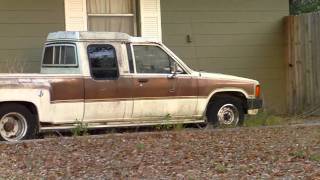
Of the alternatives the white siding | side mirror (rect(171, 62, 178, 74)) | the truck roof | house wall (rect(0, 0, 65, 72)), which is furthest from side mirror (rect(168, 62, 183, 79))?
house wall (rect(0, 0, 65, 72))

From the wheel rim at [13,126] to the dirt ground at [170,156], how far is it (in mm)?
552

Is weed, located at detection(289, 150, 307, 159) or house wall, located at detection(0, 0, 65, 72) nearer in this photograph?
weed, located at detection(289, 150, 307, 159)

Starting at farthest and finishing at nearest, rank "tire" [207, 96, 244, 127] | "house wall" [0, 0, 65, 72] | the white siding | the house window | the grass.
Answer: the house window → the white siding → "house wall" [0, 0, 65, 72] → the grass → "tire" [207, 96, 244, 127]

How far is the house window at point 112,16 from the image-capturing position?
14.6 metres

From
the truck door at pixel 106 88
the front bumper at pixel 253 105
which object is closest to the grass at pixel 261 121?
the front bumper at pixel 253 105

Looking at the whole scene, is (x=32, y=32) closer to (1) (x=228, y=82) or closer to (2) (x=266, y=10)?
(1) (x=228, y=82)

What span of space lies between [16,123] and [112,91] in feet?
5.55

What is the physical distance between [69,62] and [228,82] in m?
2.97

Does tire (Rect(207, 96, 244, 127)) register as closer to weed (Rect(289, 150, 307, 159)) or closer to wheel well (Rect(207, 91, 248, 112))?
wheel well (Rect(207, 91, 248, 112))

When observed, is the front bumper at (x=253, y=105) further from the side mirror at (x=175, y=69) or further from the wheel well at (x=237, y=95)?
the side mirror at (x=175, y=69)

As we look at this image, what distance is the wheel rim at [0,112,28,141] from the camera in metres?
10.7

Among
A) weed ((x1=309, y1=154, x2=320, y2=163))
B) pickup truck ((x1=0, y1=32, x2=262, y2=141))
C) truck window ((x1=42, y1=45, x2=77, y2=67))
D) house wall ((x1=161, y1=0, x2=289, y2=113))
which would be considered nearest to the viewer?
weed ((x1=309, y1=154, x2=320, y2=163))

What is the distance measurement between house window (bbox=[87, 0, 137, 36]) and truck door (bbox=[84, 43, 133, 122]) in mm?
3036

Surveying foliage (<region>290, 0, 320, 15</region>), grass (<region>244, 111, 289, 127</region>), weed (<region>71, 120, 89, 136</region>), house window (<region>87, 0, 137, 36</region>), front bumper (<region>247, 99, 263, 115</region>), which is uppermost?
foliage (<region>290, 0, 320, 15</region>)
